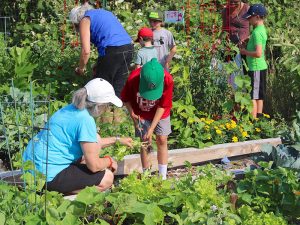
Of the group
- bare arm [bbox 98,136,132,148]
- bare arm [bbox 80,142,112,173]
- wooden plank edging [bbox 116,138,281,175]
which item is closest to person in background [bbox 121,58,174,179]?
wooden plank edging [bbox 116,138,281,175]

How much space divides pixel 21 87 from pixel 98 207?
11.1 feet

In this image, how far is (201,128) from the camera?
22.9ft

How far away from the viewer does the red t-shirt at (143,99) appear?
556 cm

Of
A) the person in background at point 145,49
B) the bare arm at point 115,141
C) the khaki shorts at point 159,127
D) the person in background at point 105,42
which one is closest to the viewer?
the bare arm at point 115,141

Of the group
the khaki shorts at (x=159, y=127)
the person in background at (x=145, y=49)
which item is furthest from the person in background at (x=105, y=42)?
the khaki shorts at (x=159, y=127)

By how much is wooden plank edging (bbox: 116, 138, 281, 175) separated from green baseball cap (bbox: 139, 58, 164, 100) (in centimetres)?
86

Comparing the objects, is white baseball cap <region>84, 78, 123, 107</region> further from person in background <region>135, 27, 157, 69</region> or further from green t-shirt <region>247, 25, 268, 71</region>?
green t-shirt <region>247, 25, 268, 71</region>

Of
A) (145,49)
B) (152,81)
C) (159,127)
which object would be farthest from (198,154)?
(152,81)

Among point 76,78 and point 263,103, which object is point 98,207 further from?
point 263,103

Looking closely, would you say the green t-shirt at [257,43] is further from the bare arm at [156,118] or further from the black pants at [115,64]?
the bare arm at [156,118]

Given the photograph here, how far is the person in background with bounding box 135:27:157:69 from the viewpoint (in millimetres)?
7223

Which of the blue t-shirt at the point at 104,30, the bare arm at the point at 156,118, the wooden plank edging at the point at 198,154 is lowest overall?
the wooden plank edging at the point at 198,154

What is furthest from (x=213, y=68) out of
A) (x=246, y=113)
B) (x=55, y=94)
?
(x=55, y=94)

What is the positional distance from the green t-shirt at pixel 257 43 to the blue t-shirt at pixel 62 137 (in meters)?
3.33
